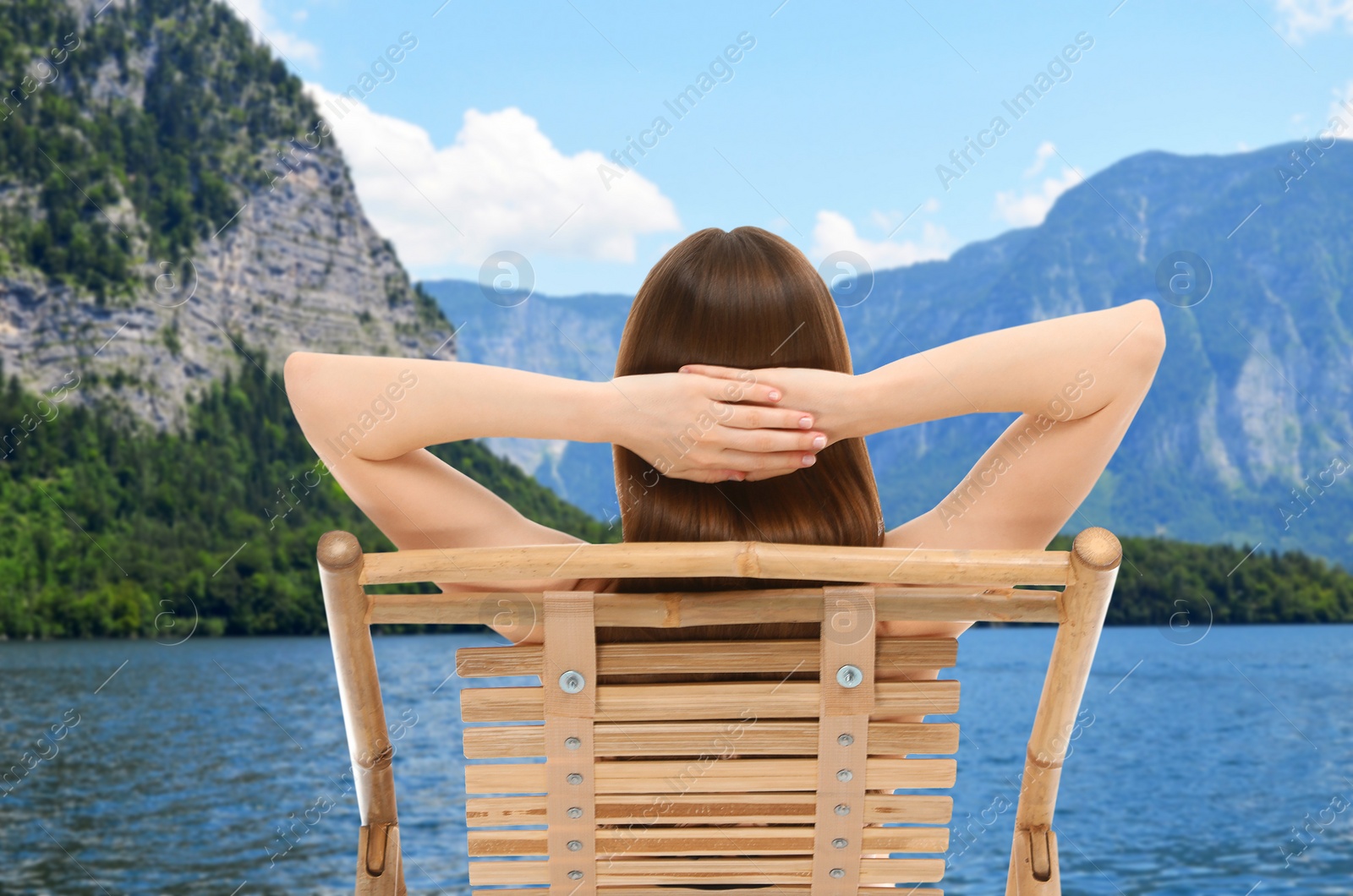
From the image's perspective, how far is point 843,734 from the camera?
1576 mm

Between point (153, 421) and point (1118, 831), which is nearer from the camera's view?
point (1118, 831)

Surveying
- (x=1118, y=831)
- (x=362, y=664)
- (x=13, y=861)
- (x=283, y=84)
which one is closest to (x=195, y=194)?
(x=283, y=84)

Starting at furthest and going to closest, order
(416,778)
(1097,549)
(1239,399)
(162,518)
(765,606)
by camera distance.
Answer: (1239,399)
(162,518)
(416,778)
(765,606)
(1097,549)

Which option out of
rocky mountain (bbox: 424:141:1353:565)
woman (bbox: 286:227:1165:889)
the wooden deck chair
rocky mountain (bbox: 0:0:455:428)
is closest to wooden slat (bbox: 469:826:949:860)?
the wooden deck chair

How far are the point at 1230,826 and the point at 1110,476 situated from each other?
153m

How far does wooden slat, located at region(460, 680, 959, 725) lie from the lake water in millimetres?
941

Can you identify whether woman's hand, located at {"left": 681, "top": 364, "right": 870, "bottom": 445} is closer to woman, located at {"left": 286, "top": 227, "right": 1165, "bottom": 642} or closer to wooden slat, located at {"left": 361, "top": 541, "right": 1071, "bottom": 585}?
woman, located at {"left": 286, "top": 227, "right": 1165, "bottom": 642}

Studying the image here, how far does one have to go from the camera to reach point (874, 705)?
61.7 inches

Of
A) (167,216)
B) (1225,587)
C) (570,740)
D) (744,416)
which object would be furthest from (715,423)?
(167,216)

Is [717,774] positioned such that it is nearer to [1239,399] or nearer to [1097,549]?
[1097,549]

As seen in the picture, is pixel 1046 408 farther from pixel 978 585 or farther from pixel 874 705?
pixel 874 705

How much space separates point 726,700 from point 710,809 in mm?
190

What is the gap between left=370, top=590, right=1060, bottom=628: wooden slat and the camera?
1.50 meters

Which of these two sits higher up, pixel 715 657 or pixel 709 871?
pixel 715 657
